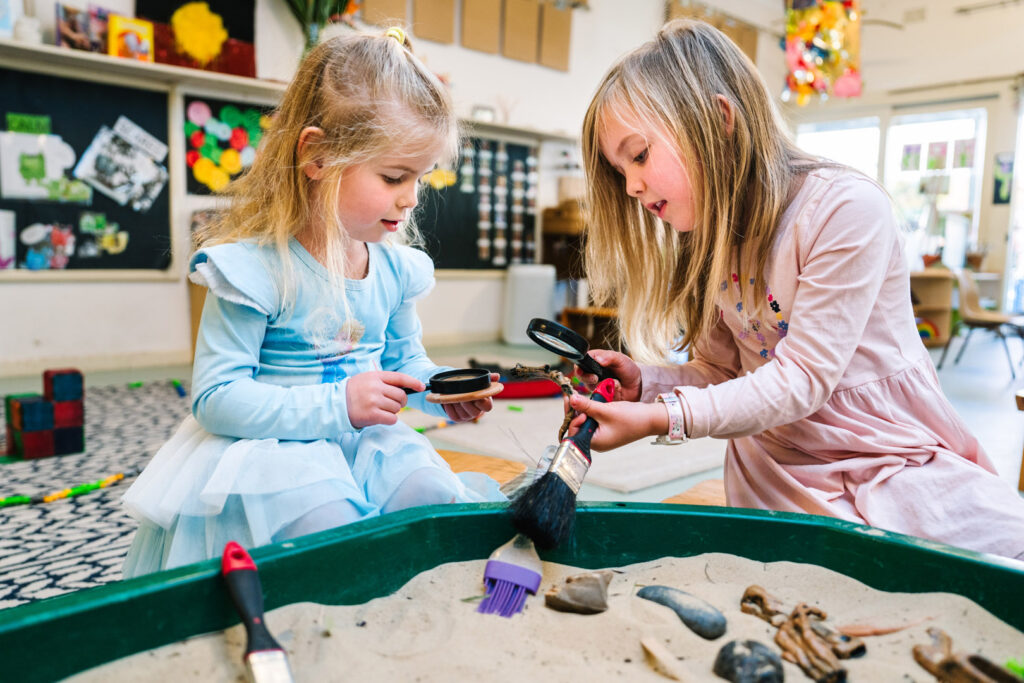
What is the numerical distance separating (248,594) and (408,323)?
68 cm

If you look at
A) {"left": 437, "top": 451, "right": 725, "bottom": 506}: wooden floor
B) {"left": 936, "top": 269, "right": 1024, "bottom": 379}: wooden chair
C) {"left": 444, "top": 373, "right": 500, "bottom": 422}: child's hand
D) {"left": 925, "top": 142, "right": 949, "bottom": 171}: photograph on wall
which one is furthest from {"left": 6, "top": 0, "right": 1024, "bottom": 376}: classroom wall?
{"left": 444, "top": 373, "right": 500, "bottom": 422}: child's hand

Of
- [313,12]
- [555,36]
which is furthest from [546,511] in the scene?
[555,36]

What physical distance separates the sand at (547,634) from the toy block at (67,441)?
1882mm

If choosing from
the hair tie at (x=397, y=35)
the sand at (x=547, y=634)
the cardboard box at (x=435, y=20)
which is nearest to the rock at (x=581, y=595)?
the sand at (x=547, y=634)

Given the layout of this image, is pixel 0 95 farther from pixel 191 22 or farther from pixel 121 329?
pixel 121 329

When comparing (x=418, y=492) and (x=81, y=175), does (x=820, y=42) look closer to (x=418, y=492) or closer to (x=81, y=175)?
(x=81, y=175)

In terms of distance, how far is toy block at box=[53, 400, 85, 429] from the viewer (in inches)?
83.7

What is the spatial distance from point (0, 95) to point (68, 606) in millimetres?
3492

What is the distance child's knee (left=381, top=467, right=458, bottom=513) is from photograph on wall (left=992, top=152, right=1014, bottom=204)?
6853 mm

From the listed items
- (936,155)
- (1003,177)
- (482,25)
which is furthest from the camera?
(936,155)

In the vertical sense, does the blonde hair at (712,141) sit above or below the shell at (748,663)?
above

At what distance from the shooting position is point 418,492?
0.90 meters

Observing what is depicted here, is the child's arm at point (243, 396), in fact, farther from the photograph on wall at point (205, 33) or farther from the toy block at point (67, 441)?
the photograph on wall at point (205, 33)

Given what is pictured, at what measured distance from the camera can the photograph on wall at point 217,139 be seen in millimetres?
3721
